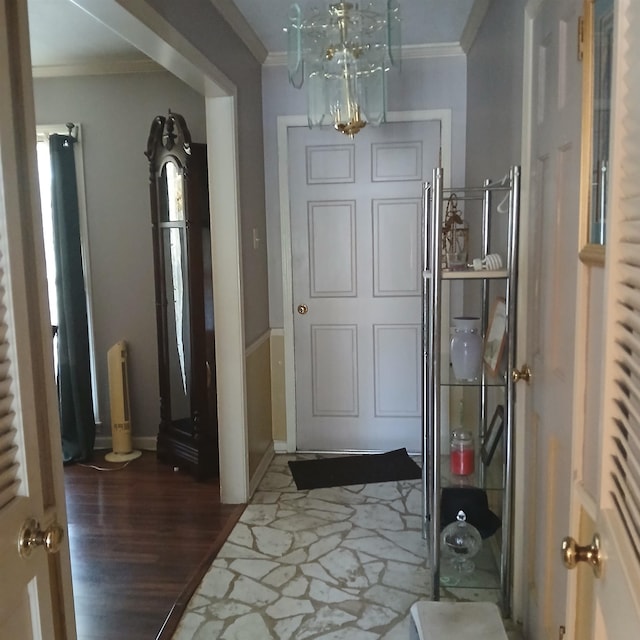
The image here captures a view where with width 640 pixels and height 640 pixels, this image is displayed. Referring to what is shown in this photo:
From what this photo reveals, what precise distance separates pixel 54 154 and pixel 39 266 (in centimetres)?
301

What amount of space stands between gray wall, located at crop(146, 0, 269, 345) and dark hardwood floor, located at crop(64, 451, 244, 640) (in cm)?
97

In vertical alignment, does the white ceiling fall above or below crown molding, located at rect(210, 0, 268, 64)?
above

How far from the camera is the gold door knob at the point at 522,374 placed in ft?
6.98

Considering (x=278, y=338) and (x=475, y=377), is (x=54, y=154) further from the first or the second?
(x=475, y=377)

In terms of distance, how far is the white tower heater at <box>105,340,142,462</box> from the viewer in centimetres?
410

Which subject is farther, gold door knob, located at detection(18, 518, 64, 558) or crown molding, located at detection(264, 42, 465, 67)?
crown molding, located at detection(264, 42, 465, 67)

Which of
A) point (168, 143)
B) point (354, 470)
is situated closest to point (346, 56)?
point (168, 143)

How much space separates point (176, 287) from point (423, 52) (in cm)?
206

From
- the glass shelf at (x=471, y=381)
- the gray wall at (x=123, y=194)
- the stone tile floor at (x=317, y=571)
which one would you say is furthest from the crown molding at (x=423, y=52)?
the stone tile floor at (x=317, y=571)

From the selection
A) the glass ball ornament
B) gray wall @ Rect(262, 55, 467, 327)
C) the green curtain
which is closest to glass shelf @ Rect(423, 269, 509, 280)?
the glass ball ornament

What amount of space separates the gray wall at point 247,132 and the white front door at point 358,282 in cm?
27

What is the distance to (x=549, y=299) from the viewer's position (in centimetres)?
190

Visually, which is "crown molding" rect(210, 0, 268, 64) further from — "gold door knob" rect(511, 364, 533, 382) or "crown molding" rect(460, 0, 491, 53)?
"gold door knob" rect(511, 364, 533, 382)

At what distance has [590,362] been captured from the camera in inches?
46.3
